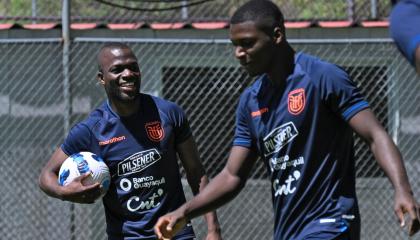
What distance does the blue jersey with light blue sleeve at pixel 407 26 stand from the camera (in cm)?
296

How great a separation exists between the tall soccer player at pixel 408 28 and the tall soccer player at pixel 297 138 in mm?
1300

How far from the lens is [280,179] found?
457cm

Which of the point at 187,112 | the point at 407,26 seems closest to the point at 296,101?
the point at 407,26

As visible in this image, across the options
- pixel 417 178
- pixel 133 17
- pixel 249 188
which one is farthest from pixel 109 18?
pixel 417 178

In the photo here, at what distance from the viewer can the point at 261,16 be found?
14.9 ft

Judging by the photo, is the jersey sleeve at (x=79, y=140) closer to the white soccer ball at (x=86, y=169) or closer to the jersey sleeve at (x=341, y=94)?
the white soccer ball at (x=86, y=169)

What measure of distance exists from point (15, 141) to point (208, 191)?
199 inches

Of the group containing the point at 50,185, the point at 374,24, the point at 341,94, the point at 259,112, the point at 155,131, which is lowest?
the point at 374,24

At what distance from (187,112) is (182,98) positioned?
0.56 ft

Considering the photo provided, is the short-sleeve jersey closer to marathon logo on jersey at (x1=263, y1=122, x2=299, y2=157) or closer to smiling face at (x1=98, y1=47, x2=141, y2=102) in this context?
smiling face at (x1=98, y1=47, x2=141, y2=102)

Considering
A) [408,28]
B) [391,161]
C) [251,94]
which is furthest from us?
[251,94]

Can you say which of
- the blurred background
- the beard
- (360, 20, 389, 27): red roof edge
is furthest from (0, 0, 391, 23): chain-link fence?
the beard

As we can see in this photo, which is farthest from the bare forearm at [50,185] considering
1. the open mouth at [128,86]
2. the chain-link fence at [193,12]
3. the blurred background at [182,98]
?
the chain-link fence at [193,12]

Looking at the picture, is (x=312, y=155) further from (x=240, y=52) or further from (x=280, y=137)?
(x=240, y=52)
